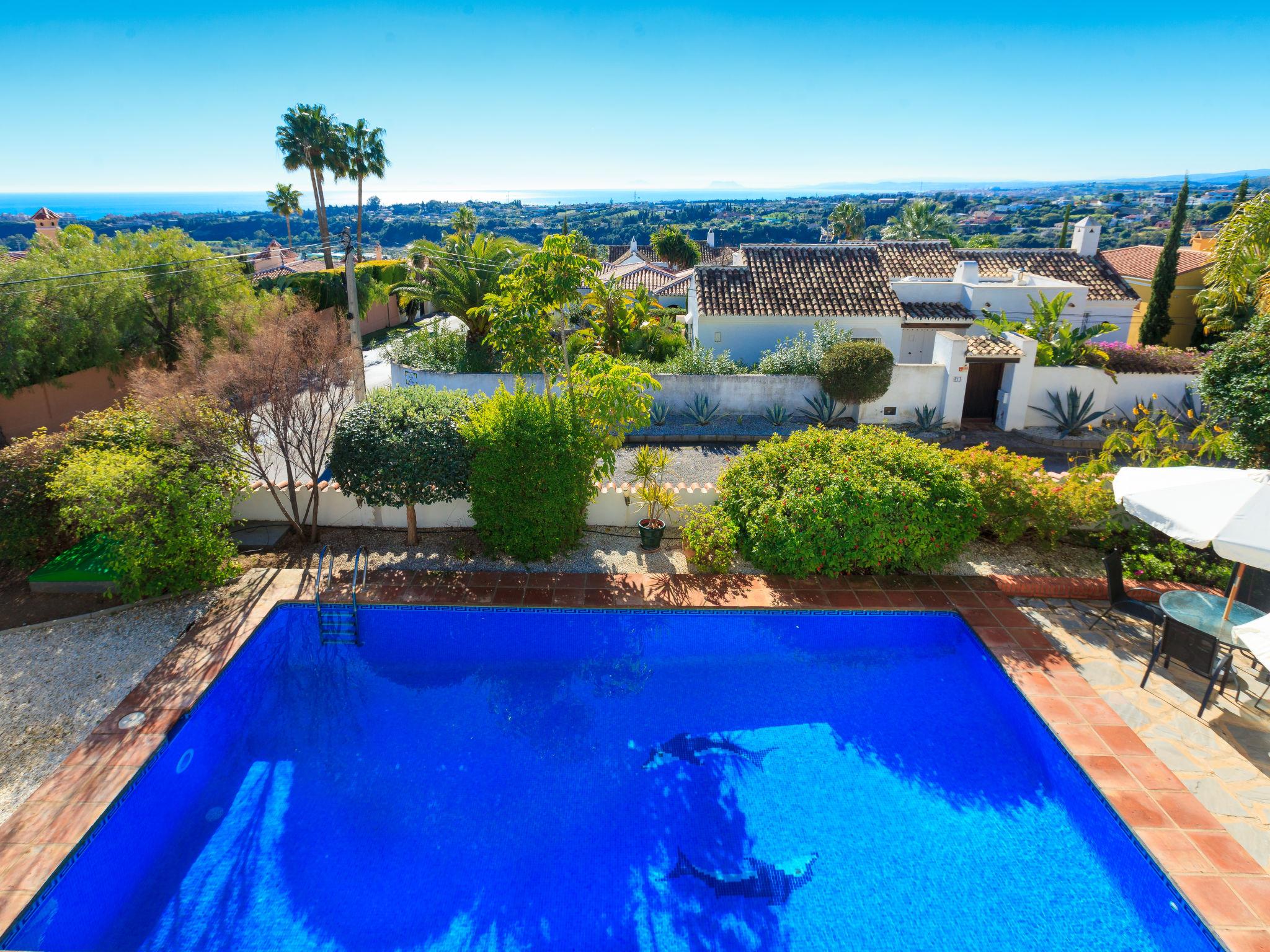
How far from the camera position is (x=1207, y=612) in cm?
849

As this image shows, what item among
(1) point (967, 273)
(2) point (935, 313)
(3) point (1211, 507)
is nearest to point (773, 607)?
(3) point (1211, 507)

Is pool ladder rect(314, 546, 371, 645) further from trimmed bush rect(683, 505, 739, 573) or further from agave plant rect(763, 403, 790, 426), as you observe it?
agave plant rect(763, 403, 790, 426)

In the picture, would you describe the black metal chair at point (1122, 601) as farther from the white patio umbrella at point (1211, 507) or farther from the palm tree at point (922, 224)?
the palm tree at point (922, 224)

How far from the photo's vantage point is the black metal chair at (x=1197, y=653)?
773 centimetres

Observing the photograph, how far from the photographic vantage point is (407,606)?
10203 millimetres

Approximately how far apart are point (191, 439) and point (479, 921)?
825 centimetres

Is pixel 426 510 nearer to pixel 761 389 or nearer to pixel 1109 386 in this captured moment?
pixel 761 389

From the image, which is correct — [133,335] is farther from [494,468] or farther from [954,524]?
[954,524]

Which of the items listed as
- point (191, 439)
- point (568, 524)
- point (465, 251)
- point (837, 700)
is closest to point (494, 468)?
point (568, 524)

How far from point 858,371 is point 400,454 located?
1310cm

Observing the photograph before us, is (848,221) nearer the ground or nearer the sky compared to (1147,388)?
nearer the sky

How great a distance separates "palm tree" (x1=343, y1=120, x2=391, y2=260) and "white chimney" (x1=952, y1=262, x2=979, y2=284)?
31.6 metres

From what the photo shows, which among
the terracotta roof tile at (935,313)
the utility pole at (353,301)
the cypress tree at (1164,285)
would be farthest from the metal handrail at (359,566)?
the cypress tree at (1164,285)

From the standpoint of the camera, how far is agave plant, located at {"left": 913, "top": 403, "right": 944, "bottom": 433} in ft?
63.6
